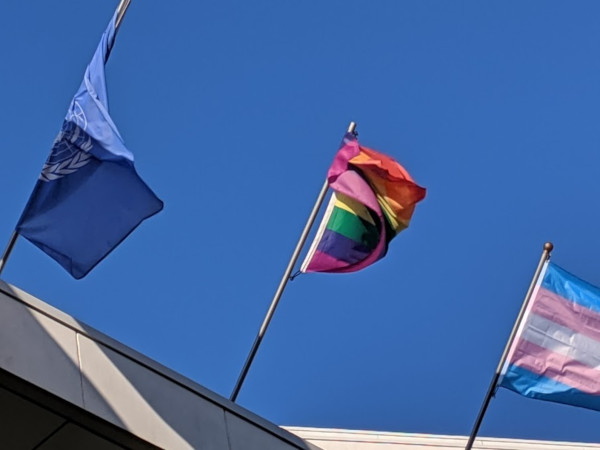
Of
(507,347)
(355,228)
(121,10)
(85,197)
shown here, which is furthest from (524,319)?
(121,10)

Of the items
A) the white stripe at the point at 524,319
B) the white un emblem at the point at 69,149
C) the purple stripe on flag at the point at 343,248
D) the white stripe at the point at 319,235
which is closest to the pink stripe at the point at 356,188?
the white stripe at the point at 319,235

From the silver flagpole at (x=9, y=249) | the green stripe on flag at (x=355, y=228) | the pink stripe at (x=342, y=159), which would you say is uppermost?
the pink stripe at (x=342, y=159)

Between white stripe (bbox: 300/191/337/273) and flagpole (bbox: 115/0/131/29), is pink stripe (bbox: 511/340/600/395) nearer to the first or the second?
white stripe (bbox: 300/191/337/273)

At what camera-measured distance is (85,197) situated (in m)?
13.2

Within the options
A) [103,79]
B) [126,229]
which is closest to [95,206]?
[126,229]

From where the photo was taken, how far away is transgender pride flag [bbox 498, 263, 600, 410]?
47.3 feet

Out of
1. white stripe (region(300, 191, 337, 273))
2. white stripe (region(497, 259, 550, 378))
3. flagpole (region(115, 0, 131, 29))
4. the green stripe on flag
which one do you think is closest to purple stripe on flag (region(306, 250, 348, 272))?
white stripe (region(300, 191, 337, 273))

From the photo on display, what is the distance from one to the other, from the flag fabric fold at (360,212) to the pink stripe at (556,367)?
2028 millimetres

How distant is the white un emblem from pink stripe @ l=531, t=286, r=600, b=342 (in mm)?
5515

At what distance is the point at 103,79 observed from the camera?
13859 millimetres

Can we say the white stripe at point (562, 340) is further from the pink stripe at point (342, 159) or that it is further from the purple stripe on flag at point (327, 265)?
the pink stripe at point (342, 159)

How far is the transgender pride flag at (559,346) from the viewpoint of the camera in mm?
14430

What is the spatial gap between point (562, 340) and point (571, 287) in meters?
0.70

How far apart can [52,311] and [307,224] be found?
4.24 meters
